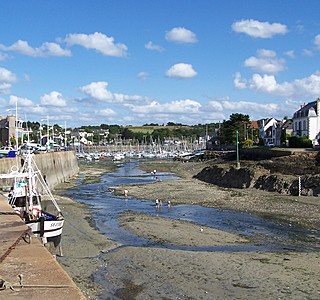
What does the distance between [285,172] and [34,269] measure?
39.3 metres

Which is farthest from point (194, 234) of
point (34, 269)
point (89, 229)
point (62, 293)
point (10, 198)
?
point (62, 293)

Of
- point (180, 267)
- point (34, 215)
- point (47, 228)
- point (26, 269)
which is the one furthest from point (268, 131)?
point (26, 269)

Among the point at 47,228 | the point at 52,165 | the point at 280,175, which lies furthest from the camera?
the point at 52,165

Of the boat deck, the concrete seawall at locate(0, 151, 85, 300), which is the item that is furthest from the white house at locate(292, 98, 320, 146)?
the boat deck

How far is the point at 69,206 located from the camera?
35531mm

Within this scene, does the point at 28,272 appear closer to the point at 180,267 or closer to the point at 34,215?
the point at 180,267

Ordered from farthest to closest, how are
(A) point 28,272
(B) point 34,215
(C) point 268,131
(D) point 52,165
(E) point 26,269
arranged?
(C) point 268,131 → (D) point 52,165 → (B) point 34,215 → (E) point 26,269 → (A) point 28,272

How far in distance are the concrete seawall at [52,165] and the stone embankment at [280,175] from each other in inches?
778

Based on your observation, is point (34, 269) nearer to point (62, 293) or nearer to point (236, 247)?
point (62, 293)

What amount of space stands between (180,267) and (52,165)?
43.1 metres

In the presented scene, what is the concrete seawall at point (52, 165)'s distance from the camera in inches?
1641

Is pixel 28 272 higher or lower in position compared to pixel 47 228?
higher

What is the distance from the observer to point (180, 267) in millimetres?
17203

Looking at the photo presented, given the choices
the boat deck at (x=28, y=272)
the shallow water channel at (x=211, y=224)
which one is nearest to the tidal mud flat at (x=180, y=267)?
the shallow water channel at (x=211, y=224)
